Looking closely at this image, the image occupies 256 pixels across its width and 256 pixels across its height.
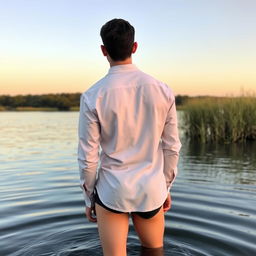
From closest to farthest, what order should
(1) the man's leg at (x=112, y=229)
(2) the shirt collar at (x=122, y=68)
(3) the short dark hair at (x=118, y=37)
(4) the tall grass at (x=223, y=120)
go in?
(3) the short dark hair at (x=118, y=37) < (2) the shirt collar at (x=122, y=68) < (1) the man's leg at (x=112, y=229) < (4) the tall grass at (x=223, y=120)

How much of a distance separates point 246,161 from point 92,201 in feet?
30.5

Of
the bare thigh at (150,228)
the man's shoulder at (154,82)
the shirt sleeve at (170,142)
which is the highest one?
the man's shoulder at (154,82)

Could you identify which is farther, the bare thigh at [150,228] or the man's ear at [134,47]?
the bare thigh at [150,228]

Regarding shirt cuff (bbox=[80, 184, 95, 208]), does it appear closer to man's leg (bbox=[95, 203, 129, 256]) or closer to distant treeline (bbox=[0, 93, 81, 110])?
man's leg (bbox=[95, 203, 129, 256])

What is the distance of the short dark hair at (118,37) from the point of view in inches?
91.5

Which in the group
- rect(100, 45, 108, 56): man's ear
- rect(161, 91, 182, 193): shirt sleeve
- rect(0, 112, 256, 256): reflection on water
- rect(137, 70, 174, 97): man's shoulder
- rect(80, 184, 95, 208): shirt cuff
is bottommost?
rect(0, 112, 256, 256): reflection on water


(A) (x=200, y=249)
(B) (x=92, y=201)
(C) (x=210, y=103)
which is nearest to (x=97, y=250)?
(A) (x=200, y=249)

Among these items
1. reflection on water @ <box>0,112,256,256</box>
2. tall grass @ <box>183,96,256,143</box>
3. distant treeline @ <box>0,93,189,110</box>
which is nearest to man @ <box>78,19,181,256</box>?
reflection on water @ <box>0,112,256,256</box>

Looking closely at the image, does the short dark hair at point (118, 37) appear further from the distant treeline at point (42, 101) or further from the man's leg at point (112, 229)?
the distant treeline at point (42, 101)

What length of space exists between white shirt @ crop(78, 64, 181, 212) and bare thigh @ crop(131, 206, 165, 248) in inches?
8.0

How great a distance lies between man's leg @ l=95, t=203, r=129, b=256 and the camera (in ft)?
8.39

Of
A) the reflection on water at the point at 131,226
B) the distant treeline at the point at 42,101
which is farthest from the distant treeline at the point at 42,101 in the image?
the reflection on water at the point at 131,226

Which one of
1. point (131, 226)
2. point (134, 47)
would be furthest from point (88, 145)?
point (131, 226)

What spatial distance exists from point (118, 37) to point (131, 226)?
317 centimetres
